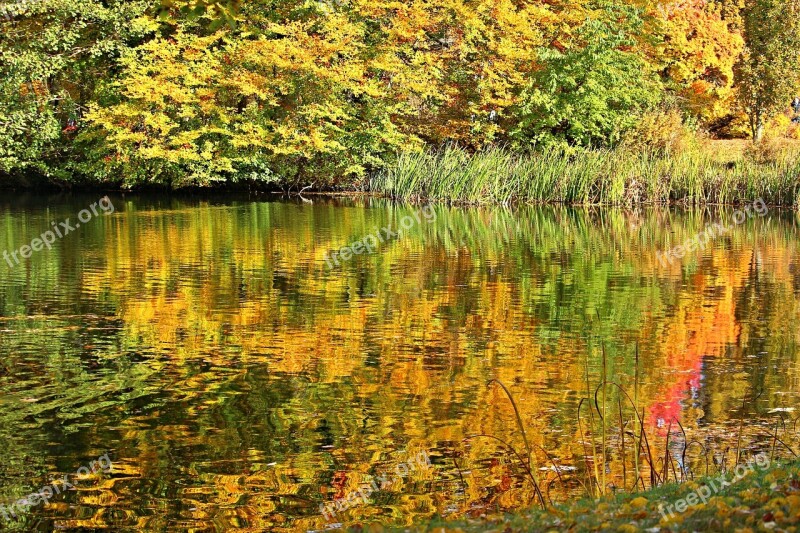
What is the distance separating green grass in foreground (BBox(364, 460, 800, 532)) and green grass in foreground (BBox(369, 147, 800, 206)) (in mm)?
23479

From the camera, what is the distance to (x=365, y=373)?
30.0 feet

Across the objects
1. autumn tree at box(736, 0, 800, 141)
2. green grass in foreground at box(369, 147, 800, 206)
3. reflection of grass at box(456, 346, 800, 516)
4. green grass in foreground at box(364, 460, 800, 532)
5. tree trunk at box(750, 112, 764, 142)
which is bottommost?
reflection of grass at box(456, 346, 800, 516)

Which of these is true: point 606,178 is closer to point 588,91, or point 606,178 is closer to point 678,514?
point 588,91

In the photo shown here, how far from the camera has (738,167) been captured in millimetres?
28453

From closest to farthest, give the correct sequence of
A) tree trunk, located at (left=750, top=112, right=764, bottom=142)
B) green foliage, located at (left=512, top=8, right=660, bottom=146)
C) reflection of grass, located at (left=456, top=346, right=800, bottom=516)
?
1. reflection of grass, located at (left=456, top=346, right=800, bottom=516)
2. green foliage, located at (left=512, top=8, right=660, bottom=146)
3. tree trunk, located at (left=750, top=112, right=764, bottom=142)

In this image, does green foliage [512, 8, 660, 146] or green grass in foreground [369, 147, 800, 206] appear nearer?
green grass in foreground [369, 147, 800, 206]

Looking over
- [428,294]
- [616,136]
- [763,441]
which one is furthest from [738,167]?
[763,441]

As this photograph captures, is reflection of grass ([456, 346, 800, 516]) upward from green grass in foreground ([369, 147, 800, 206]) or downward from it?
downward

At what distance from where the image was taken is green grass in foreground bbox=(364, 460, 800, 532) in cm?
418

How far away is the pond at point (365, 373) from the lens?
6.31 metres

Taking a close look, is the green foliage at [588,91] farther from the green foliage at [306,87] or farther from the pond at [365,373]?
the pond at [365,373]

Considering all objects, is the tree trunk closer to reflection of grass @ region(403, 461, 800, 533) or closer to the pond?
the pond

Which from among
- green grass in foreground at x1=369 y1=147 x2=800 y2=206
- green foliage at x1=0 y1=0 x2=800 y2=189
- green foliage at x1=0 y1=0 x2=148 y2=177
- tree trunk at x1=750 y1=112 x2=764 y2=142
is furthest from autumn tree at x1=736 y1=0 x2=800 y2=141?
green foliage at x1=0 y1=0 x2=148 y2=177

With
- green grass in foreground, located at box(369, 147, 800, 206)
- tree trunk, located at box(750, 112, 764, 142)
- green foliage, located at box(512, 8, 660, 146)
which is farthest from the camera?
tree trunk, located at box(750, 112, 764, 142)
